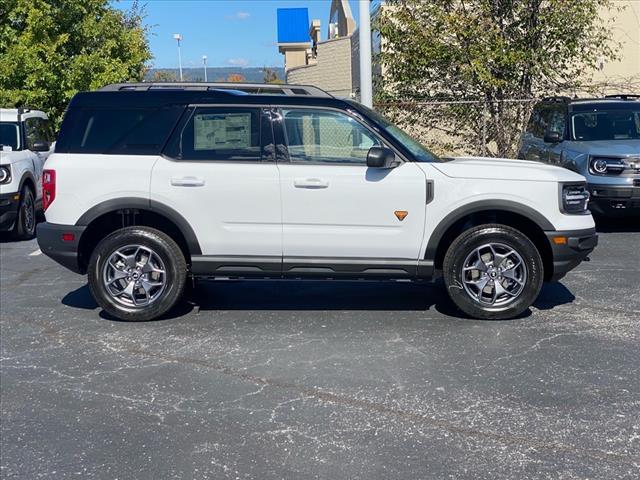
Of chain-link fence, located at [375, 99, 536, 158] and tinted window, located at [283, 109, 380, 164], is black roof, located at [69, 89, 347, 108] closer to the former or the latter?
tinted window, located at [283, 109, 380, 164]

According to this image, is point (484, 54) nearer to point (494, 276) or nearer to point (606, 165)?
point (606, 165)

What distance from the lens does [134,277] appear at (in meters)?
6.82

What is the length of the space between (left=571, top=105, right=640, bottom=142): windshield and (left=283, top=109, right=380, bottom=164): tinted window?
5.73 meters

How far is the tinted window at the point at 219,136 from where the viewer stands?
670cm

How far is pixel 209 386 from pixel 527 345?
2463 millimetres

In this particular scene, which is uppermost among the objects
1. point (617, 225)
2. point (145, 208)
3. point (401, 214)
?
point (145, 208)

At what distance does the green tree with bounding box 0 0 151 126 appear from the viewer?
1642 centimetres

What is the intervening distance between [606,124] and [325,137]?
20.5ft

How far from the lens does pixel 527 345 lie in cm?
600

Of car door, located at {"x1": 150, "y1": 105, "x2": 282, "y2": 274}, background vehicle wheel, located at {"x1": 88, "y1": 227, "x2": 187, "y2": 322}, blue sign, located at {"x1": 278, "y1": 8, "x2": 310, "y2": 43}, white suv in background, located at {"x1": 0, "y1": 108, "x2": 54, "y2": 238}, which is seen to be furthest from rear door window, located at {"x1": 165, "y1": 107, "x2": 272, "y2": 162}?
blue sign, located at {"x1": 278, "y1": 8, "x2": 310, "y2": 43}

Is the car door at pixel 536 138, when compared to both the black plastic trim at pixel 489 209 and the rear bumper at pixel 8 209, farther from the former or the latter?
the rear bumper at pixel 8 209

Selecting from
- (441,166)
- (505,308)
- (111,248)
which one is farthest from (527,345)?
(111,248)

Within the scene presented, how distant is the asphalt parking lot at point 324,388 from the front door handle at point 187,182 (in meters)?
1.21

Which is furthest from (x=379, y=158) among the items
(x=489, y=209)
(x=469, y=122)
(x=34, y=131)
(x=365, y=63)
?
(x=469, y=122)
